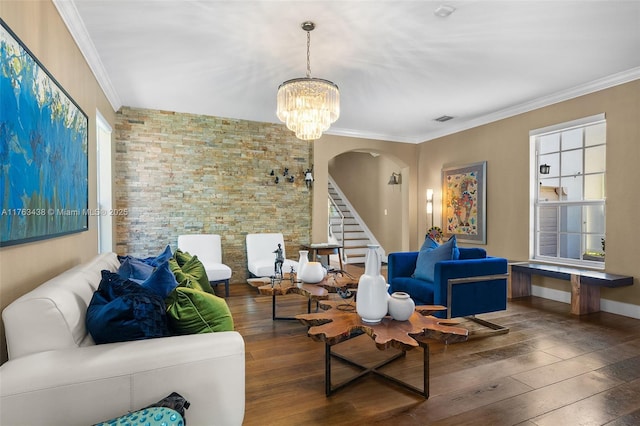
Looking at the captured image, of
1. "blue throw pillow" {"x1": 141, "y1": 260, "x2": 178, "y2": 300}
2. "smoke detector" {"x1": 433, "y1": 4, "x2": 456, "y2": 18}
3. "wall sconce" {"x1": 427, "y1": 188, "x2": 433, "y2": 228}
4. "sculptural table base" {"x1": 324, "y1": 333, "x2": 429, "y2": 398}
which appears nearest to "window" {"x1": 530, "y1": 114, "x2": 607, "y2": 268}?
"wall sconce" {"x1": 427, "y1": 188, "x2": 433, "y2": 228}

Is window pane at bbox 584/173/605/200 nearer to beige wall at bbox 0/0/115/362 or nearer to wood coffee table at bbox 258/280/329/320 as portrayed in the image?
wood coffee table at bbox 258/280/329/320

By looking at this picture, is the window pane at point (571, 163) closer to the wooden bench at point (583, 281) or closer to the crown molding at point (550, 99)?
the crown molding at point (550, 99)

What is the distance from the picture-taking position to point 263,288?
11.3 feet

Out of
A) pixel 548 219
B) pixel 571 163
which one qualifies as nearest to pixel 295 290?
pixel 548 219

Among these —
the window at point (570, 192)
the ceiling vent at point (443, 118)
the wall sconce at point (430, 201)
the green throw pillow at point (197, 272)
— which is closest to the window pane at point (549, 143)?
the window at point (570, 192)

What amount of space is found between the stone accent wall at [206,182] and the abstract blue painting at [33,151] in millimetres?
2709

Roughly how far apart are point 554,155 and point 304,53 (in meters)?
3.92

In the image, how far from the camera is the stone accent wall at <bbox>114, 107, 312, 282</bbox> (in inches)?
209

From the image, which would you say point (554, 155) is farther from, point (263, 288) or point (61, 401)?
point (61, 401)

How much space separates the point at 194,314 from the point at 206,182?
4286 mm

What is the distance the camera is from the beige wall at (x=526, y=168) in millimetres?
4039

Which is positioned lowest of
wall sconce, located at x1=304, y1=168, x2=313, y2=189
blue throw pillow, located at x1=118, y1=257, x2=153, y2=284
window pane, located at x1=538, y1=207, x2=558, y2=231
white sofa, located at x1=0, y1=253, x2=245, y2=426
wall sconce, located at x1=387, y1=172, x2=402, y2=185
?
white sofa, located at x1=0, y1=253, x2=245, y2=426

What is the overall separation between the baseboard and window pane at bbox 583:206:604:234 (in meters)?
0.89

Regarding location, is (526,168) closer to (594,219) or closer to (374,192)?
(594,219)
